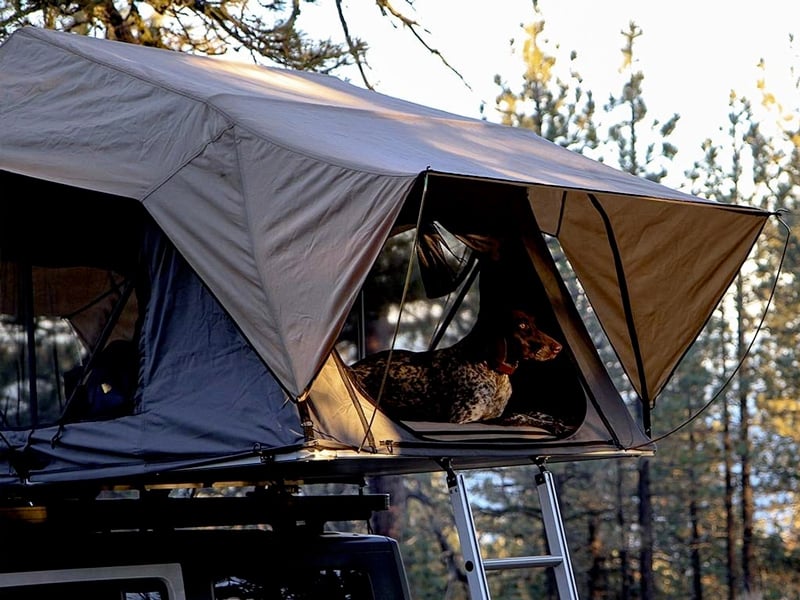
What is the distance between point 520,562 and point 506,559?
0.18ft

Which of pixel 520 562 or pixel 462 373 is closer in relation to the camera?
pixel 520 562

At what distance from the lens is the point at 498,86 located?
20656 mm

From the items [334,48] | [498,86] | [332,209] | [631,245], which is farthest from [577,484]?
[332,209]

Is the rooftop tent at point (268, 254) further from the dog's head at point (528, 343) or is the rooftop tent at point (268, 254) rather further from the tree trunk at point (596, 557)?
the tree trunk at point (596, 557)

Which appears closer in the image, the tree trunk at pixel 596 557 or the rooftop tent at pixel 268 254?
the rooftop tent at pixel 268 254

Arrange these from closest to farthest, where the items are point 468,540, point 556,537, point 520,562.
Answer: point 468,540 < point 520,562 < point 556,537

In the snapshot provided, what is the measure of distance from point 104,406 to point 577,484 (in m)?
19.4

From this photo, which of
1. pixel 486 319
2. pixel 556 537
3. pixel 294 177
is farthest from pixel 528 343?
pixel 294 177

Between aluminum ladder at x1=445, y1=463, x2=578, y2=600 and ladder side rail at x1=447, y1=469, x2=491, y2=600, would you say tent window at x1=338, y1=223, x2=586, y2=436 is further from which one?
ladder side rail at x1=447, y1=469, x2=491, y2=600

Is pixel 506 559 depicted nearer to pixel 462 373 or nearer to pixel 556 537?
pixel 556 537

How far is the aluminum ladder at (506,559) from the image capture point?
4480 mm

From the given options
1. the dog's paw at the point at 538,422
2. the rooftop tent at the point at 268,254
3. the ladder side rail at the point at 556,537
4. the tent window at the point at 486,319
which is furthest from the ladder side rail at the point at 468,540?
the dog's paw at the point at 538,422

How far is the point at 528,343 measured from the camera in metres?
5.90

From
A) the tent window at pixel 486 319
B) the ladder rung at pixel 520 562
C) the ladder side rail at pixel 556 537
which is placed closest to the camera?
the ladder rung at pixel 520 562
